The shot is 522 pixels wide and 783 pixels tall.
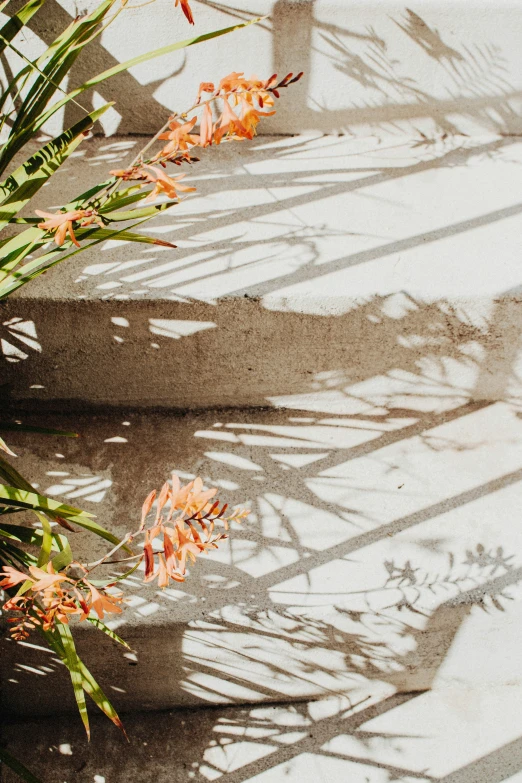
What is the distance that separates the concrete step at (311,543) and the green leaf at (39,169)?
30.6 inches


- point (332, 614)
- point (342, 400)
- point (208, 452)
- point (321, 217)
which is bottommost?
point (332, 614)

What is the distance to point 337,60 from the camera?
164 centimetres

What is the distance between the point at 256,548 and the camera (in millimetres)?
1694

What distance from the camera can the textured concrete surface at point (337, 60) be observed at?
61.7 inches

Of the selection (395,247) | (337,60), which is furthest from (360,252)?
(337,60)

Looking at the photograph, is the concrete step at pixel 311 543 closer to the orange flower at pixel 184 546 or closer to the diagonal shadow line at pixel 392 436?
the diagonal shadow line at pixel 392 436

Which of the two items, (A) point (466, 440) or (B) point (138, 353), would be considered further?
(A) point (466, 440)

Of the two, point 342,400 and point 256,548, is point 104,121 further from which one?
point 256,548

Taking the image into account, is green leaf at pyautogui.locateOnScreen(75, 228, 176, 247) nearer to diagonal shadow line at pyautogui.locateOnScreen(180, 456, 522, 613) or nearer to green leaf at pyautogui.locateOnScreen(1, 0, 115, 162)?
green leaf at pyautogui.locateOnScreen(1, 0, 115, 162)

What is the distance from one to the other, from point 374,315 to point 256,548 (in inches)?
29.0

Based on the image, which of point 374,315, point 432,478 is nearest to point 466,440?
point 432,478

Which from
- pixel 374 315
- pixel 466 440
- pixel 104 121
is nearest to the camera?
pixel 374 315

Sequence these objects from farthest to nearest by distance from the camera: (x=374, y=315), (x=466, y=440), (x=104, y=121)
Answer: (x=466, y=440) < (x=104, y=121) < (x=374, y=315)

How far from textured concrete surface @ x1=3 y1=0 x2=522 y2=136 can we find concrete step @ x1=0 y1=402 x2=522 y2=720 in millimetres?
A: 834
